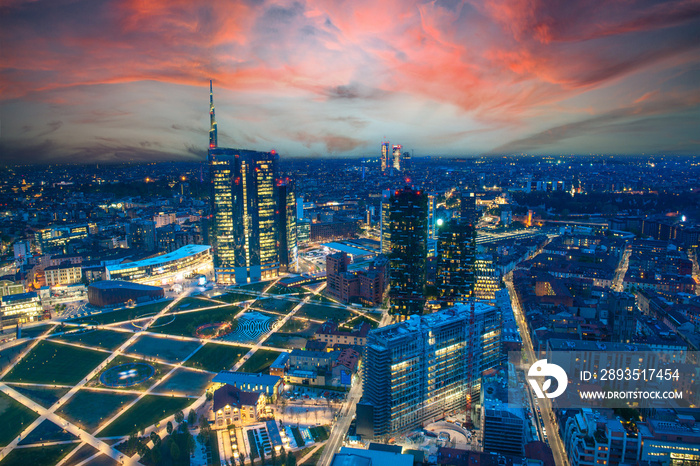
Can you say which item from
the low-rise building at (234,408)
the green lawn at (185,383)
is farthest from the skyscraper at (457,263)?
the green lawn at (185,383)

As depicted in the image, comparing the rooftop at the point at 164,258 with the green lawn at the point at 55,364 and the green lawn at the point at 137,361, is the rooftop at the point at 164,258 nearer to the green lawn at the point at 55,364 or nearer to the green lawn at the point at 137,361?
the green lawn at the point at 55,364

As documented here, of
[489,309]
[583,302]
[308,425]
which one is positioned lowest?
[308,425]

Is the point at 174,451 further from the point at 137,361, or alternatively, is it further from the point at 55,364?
the point at 55,364

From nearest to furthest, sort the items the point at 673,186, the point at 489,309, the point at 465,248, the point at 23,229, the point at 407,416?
1. the point at 407,416
2. the point at 489,309
3. the point at 465,248
4. the point at 23,229
5. the point at 673,186

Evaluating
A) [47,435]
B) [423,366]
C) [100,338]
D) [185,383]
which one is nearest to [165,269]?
[100,338]

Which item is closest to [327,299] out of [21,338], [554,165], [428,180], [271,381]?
[271,381]

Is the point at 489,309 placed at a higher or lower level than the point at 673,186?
lower

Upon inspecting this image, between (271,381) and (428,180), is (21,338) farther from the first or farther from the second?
(428,180)
